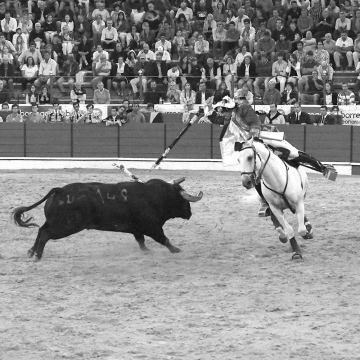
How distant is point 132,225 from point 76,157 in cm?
1128

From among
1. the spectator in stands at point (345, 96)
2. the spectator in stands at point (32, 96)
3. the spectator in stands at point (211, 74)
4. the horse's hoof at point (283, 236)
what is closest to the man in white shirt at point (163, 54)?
the spectator in stands at point (211, 74)

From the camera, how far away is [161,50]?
21141mm

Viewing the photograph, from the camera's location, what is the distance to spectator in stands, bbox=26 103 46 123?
20.7m

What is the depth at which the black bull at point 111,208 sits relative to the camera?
32.3 ft

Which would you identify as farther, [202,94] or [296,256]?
[202,94]

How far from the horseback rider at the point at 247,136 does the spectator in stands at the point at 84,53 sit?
10.2 m

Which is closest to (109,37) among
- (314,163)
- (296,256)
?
(314,163)

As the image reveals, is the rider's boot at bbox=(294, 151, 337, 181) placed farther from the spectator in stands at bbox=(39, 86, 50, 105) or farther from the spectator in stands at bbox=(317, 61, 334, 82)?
the spectator in stands at bbox=(39, 86, 50, 105)

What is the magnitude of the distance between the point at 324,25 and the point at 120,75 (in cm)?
485

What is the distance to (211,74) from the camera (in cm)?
2072

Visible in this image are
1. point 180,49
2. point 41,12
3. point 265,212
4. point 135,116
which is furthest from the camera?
point 41,12

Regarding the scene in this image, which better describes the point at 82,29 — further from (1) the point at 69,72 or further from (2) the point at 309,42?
(2) the point at 309,42

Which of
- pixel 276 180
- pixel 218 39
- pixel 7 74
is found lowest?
pixel 276 180

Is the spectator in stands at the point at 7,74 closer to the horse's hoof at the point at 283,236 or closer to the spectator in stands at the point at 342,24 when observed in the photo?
the spectator in stands at the point at 342,24
